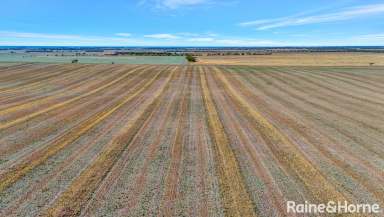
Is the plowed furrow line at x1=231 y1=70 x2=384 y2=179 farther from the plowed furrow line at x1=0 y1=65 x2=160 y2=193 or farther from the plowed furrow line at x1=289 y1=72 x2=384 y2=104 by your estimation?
the plowed furrow line at x1=0 y1=65 x2=160 y2=193

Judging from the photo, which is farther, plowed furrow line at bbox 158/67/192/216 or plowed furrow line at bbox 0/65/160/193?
plowed furrow line at bbox 0/65/160/193

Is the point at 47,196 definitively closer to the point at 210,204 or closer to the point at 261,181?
the point at 210,204

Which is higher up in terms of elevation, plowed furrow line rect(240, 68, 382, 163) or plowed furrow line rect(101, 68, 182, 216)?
plowed furrow line rect(101, 68, 182, 216)

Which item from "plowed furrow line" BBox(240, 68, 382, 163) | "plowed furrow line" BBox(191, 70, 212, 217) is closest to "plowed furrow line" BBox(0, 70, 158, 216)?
"plowed furrow line" BBox(191, 70, 212, 217)

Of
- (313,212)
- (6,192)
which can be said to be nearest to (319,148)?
(313,212)

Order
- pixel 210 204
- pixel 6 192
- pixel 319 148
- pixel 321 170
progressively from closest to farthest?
pixel 210 204
pixel 6 192
pixel 321 170
pixel 319 148
